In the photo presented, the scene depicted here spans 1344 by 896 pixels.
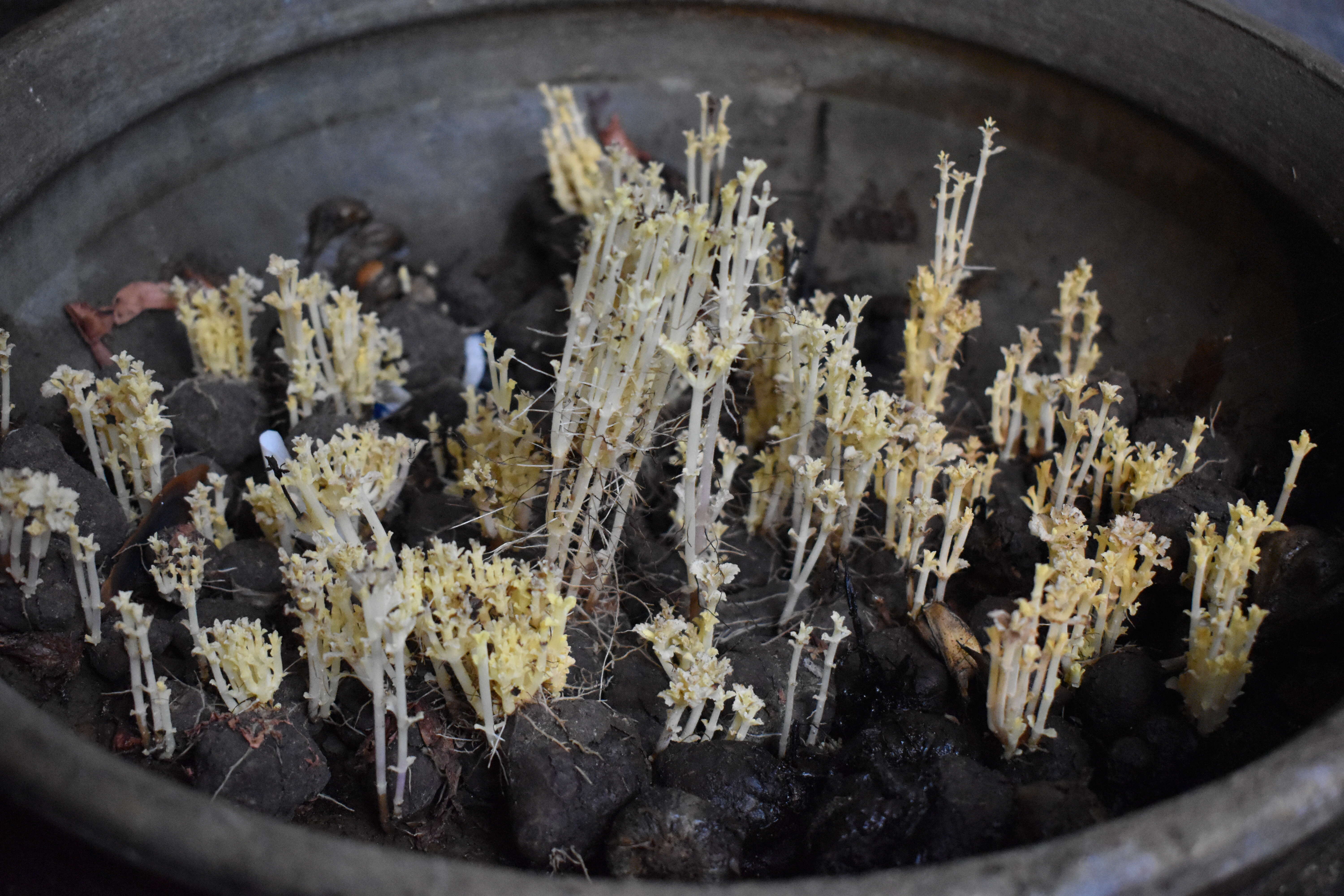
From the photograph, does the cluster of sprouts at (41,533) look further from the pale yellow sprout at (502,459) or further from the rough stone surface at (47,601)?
the pale yellow sprout at (502,459)

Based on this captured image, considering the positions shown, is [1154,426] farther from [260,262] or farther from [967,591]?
[260,262]

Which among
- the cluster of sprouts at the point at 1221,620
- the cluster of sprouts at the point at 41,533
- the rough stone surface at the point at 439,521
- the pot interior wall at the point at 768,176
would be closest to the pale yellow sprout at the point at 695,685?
the rough stone surface at the point at 439,521

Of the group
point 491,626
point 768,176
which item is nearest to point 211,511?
point 491,626

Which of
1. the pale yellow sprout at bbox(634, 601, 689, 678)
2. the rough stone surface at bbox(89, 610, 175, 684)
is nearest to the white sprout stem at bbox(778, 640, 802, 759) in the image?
the pale yellow sprout at bbox(634, 601, 689, 678)

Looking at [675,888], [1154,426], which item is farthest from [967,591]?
[675,888]

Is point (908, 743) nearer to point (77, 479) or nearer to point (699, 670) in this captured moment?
point (699, 670)

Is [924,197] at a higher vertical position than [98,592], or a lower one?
higher

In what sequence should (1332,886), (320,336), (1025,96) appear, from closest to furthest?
(1332,886) → (320,336) → (1025,96)
